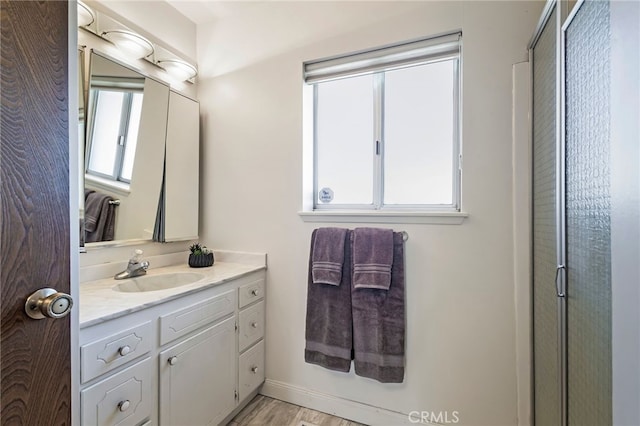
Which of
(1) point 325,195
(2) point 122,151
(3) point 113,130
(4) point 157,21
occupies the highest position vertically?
(4) point 157,21

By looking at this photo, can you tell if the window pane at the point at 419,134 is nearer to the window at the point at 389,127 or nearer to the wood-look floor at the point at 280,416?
the window at the point at 389,127

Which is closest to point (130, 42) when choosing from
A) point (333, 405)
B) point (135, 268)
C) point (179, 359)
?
Result: point (135, 268)

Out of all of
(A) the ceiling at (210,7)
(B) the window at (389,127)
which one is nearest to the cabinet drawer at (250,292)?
(B) the window at (389,127)

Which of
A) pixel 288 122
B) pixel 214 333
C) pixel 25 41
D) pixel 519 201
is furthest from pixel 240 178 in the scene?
pixel 519 201

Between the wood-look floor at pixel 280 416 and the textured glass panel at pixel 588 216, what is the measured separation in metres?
1.24

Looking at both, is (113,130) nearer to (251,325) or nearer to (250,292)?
(250,292)

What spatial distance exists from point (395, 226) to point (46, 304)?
1.44m

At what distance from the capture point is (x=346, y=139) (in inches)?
74.9

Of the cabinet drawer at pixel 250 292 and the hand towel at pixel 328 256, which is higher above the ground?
the hand towel at pixel 328 256

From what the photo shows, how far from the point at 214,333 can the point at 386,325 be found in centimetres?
91

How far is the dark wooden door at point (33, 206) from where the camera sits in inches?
22.7

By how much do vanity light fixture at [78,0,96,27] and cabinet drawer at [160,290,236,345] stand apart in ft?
4.83

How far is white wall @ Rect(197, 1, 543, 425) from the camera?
4.80 feet

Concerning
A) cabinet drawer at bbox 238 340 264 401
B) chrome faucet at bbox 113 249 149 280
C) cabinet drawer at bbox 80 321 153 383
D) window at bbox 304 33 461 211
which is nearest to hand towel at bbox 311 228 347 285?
window at bbox 304 33 461 211
